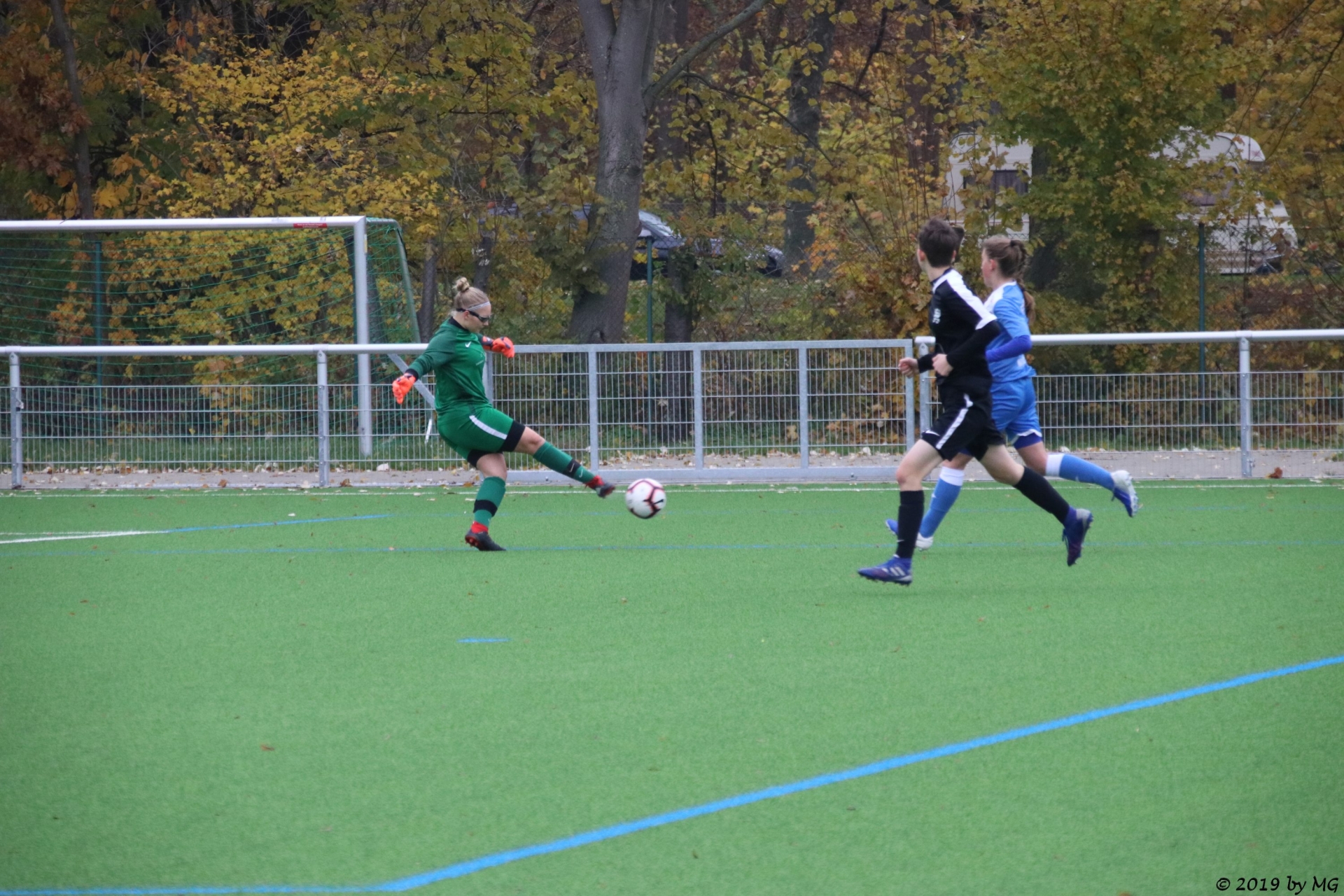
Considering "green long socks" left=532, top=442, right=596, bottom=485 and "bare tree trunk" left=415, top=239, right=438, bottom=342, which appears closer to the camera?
"green long socks" left=532, top=442, right=596, bottom=485

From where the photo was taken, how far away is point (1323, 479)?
50.1 ft

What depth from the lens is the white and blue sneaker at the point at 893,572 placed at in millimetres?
8531

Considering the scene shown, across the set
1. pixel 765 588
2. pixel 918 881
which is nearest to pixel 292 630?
pixel 765 588

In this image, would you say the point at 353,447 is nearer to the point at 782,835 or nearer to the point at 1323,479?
the point at 1323,479

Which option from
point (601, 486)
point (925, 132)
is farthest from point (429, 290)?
point (601, 486)

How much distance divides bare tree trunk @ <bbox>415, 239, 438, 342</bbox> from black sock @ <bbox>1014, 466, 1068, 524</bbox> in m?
14.8

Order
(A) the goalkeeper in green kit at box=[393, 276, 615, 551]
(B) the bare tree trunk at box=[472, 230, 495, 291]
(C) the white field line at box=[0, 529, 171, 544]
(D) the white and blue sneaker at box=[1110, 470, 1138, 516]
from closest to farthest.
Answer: (D) the white and blue sneaker at box=[1110, 470, 1138, 516], (A) the goalkeeper in green kit at box=[393, 276, 615, 551], (C) the white field line at box=[0, 529, 171, 544], (B) the bare tree trunk at box=[472, 230, 495, 291]

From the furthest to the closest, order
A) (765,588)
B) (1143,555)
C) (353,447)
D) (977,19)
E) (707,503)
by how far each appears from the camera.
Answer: (977,19)
(353,447)
(707,503)
(1143,555)
(765,588)

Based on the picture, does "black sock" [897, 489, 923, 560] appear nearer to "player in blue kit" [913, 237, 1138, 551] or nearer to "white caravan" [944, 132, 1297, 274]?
"player in blue kit" [913, 237, 1138, 551]

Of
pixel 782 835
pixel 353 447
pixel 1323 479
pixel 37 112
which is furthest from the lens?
pixel 37 112

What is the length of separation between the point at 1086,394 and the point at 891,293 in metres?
4.23

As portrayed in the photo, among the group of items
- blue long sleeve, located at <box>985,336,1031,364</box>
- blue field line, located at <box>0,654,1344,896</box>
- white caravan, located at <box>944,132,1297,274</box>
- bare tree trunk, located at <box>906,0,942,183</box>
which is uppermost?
bare tree trunk, located at <box>906,0,942,183</box>

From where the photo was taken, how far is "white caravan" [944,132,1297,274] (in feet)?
64.6

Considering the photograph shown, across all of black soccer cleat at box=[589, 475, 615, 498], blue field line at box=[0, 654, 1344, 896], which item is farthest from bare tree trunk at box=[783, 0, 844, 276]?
blue field line at box=[0, 654, 1344, 896]
